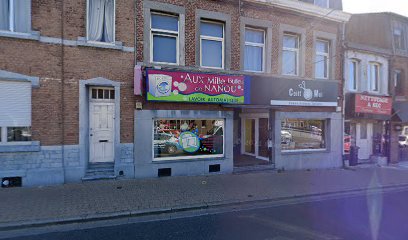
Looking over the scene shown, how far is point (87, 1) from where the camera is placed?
841 cm

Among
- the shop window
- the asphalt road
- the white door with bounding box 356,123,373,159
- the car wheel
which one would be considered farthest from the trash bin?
the shop window

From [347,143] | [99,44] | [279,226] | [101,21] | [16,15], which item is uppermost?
[101,21]

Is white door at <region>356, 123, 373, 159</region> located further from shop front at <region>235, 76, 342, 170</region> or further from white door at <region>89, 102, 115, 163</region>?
white door at <region>89, 102, 115, 163</region>

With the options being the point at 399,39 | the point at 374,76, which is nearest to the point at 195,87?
the point at 374,76

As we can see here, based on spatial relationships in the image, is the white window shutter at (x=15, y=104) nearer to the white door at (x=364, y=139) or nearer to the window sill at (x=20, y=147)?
the window sill at (x=20, y=147)

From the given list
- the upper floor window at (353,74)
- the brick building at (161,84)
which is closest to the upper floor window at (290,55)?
the brick building at (161,84)

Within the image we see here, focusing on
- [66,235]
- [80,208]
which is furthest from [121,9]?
[66,235]

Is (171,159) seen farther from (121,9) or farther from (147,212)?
(121,9)

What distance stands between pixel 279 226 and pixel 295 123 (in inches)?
287

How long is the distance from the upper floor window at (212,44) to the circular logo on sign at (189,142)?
9.41 ft

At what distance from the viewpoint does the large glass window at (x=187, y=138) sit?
9484mm

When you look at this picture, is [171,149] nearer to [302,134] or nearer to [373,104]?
[302,134]

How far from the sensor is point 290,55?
38.2ft

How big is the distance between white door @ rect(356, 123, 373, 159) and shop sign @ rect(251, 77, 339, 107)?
2.82 metres
